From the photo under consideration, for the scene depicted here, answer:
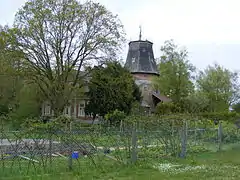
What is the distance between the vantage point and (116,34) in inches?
1117

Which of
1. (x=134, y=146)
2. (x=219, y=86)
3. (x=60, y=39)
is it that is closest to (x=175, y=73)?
(x=219, y=86)

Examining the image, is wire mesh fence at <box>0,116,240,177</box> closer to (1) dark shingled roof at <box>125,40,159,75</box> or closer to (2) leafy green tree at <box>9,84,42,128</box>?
(2) leafy green tree at <box>9,84,42,128</box>

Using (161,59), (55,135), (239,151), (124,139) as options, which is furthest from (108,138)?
(161,59)

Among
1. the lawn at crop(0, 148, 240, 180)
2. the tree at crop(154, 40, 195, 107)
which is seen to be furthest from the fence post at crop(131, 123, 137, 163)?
the tree at crop(154, 40, 195, 107)

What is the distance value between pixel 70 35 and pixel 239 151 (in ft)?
64.8

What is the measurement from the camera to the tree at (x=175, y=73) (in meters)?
39.4

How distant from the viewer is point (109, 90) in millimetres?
31906

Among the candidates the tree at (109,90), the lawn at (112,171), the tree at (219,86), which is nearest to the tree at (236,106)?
the tree at (219,86)

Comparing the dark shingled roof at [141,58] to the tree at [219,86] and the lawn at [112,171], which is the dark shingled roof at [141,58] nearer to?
the tree at [219,86]

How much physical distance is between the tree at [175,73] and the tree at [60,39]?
Answer: 1265 centimetres

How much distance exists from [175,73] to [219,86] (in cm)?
897

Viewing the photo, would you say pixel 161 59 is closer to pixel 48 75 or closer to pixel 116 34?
pixel 116 34

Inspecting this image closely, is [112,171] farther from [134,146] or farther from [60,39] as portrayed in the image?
[60,39]

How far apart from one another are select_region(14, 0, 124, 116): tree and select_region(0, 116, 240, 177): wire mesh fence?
17560mm
